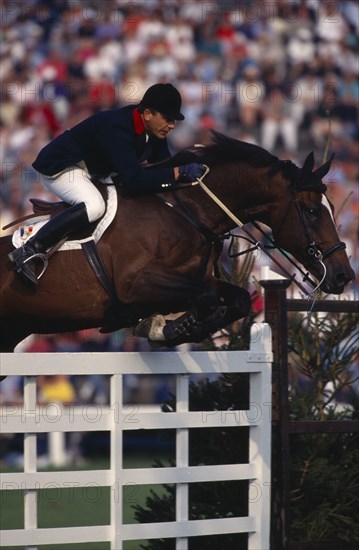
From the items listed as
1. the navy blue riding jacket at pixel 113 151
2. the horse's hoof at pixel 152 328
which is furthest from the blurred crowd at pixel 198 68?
the horse's hoof at pixel 152 328

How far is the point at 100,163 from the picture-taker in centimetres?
595

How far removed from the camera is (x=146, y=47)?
15.6 m

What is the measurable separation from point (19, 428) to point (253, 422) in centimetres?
137

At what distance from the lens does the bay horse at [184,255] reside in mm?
5520

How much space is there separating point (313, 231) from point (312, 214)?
102mm

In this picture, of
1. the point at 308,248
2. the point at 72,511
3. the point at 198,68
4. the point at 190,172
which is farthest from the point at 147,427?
the point at 198,68

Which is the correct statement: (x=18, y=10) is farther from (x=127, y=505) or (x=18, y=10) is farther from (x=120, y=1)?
(x=127, y=505)

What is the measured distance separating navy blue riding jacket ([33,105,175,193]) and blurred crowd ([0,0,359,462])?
7762 mm

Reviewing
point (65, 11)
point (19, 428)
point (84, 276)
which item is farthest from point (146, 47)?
point (19, 428)

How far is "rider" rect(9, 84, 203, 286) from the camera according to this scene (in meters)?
5.58

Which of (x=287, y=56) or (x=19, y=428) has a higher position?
(x=287, y=56)

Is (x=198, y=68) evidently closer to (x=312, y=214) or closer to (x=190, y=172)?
(x=190, y=172)

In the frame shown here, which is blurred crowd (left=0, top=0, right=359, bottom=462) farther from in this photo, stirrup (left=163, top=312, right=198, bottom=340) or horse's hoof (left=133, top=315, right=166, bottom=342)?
stirrup (left=163, top=312, right=198, bottom=340)

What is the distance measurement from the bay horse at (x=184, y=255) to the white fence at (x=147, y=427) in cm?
39
